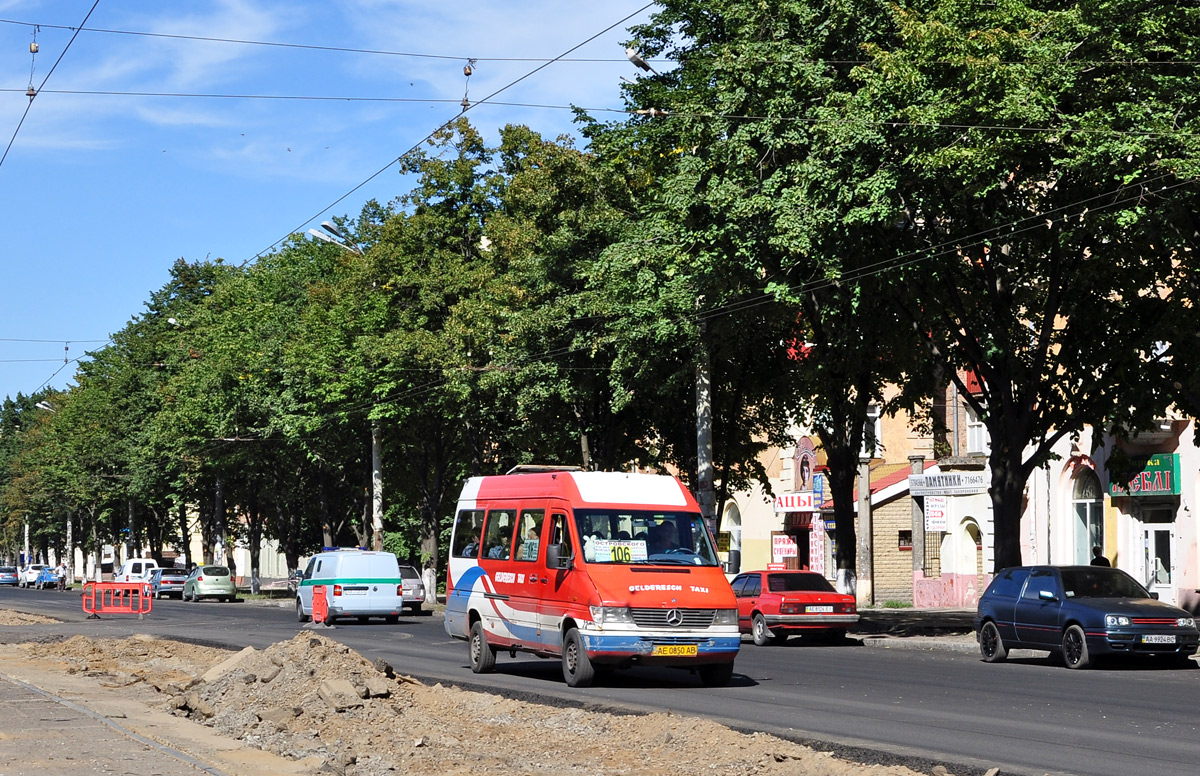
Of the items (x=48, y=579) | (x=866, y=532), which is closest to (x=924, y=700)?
(x=866, y=532)

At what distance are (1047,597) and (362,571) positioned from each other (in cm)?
1841

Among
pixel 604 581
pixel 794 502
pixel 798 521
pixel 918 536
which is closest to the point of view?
pixel 604 581

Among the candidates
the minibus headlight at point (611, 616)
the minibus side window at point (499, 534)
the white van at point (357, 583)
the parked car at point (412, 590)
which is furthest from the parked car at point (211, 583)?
the minibus headlight at point (611, 616)

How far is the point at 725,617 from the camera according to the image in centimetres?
1789

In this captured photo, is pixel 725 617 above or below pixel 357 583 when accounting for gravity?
above

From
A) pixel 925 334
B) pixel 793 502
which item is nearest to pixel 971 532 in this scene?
pixel 793 502

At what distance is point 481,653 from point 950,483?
29248mm

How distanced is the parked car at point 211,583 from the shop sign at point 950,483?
29.1 m

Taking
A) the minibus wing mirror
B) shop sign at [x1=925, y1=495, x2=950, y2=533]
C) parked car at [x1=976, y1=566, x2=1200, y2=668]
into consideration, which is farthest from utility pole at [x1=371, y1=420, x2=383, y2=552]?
the minibus wing mirror

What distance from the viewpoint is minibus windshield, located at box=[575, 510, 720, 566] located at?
18172 mm

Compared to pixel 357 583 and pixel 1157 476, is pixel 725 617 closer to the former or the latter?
pixel 357 583

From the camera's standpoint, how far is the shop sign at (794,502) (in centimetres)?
5569

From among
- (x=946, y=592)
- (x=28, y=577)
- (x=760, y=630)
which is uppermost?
(x=760, y=630)

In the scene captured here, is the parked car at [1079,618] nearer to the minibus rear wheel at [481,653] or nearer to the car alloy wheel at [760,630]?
the car alloy wheel at [760,630]
